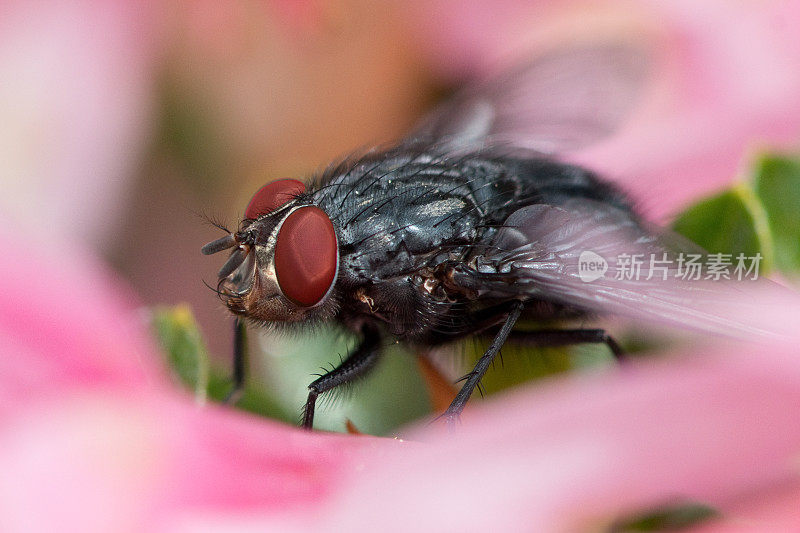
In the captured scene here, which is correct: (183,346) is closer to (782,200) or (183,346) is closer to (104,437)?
(104,437)

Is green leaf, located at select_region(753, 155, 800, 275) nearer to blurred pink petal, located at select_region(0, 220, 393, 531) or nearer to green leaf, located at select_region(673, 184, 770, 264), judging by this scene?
green leaf, located at select_region(673, 184, 770, 264)

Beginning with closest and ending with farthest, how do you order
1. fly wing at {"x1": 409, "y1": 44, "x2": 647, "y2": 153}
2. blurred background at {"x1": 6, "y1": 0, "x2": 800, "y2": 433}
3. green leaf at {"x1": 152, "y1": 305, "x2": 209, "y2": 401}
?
green leaf at {"x1": 152, "y1": 305, "x2": 209, "y2": 401} → fly wing at {"x1": 409, "y1": 44, "x2": 647, "y2": 153} → blurred background at {"x1": 6, "y1": 0, "x2": 800, "y2": 433}

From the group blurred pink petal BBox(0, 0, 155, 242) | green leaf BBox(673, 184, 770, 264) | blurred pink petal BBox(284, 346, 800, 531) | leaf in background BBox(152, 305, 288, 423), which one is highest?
blurred pink petal BBox(0, 0, 155, 242)

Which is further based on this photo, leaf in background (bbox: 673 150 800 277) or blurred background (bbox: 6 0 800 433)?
blurred background (bbox: 6 0 800 433)

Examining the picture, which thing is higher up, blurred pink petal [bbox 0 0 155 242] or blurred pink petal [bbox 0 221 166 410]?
blurred pink petal [bbox 0 0 155 242]

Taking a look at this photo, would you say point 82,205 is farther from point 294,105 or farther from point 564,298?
point 564,298

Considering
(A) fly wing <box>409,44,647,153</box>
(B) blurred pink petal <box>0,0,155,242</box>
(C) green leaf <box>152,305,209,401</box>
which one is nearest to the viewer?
(C) green leaf <box>152,305,209,401</box>

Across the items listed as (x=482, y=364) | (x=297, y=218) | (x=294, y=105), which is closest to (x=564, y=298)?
(x=482, y=364)

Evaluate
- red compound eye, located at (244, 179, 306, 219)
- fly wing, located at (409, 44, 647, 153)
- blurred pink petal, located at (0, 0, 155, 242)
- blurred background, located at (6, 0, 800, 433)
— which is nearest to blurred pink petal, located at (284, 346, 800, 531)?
red compound eye, located at (244, 179, 306, 219)

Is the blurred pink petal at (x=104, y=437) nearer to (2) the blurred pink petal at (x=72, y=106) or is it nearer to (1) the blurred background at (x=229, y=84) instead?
(1) the blurred background at (x=229, y=84)
